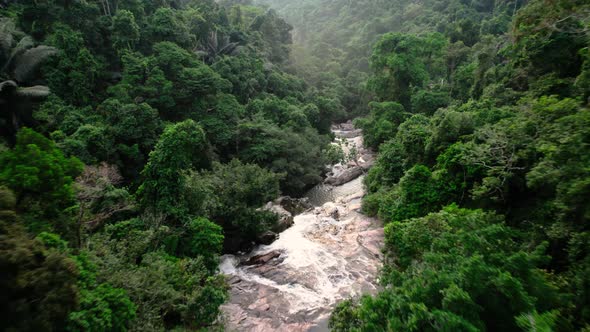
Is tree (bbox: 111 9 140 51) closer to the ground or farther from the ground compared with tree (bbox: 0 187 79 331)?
farther from the ground

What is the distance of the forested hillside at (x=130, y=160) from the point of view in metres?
6.58

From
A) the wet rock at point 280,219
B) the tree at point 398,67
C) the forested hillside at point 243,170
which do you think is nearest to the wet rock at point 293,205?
the wet rock at point 280,219

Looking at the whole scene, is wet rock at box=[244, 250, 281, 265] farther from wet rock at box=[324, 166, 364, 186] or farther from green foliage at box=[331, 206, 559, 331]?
wet rock at box=[324, 166, 364, 186]

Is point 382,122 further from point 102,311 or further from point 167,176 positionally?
point 102,311

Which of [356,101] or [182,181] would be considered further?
[356,101]

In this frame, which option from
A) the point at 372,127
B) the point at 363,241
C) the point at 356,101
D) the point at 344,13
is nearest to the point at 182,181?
the point at 363,241

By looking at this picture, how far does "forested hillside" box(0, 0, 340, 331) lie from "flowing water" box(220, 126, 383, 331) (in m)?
1.81

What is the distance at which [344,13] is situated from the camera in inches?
3150

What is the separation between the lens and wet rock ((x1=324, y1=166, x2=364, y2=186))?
29.4 m

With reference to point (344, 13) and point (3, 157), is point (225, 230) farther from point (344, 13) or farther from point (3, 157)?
point (344, 13)

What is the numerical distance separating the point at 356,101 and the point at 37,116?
4083 centimetres

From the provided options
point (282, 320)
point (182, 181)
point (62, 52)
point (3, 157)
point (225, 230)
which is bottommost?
point (282, 320)

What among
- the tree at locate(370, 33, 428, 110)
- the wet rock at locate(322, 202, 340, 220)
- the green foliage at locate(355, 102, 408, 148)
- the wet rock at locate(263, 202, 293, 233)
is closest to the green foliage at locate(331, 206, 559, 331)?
the wet rock at locate(263, 202, 293, 233)

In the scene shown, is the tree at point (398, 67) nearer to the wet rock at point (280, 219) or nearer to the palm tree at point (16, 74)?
the wet rock at point (280, 219)
